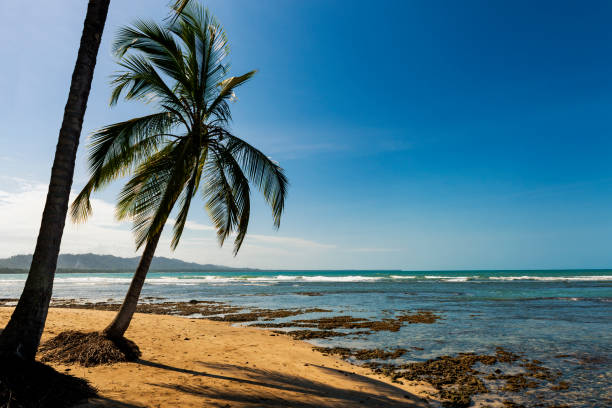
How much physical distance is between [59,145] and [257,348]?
261 inches

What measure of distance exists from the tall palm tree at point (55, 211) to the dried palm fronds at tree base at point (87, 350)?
6.72ft

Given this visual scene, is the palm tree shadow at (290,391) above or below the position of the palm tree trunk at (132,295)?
below

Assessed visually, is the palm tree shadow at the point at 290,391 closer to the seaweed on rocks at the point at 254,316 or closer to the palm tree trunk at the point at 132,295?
the palm tree trunk at the point at 132,295

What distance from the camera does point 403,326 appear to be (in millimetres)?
12961

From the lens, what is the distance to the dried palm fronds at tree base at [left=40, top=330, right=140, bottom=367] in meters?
6.10

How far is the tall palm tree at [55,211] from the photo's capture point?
169 inches

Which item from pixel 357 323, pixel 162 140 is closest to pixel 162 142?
pixel 162 140

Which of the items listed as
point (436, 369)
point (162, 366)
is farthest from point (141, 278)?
point (436, 369)

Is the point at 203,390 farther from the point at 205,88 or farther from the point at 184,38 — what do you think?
the point at 184,38

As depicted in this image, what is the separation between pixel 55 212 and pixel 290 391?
14.8 feet

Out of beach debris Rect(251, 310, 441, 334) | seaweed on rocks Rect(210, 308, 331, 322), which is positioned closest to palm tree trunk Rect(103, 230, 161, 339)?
beach debris Rect(251, 310, 441, 334)

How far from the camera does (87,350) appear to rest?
632cm

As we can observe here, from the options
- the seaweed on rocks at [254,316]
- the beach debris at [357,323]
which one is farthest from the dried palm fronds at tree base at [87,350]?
the seaweed on rocks at [254,316]

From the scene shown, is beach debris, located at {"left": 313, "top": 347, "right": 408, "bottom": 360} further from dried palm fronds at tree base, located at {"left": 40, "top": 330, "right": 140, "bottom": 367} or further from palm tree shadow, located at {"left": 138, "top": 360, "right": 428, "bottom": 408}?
dried palm fronds at tree base, located at {"left": 40, "top": 330, "right": 140, "bottom": 367}
